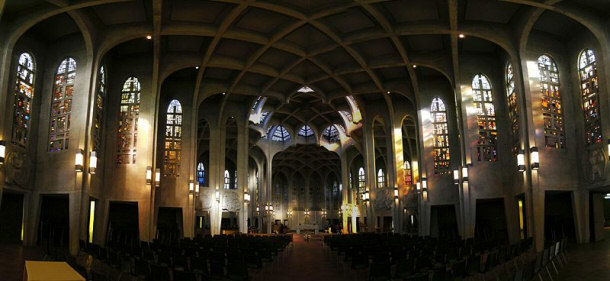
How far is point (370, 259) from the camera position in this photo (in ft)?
49.2

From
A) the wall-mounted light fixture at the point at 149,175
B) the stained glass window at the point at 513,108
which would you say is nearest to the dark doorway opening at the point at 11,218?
the wall-mounted light fixture at the point at 149,175

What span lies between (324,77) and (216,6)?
12257 millimetres

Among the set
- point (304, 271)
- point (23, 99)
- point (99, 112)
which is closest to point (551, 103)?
point (304, 271)

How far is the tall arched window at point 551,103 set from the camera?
22094 millimetres

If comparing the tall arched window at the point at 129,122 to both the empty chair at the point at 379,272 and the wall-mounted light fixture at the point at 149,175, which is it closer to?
the wall-mounted light fixture at the point at 149,175

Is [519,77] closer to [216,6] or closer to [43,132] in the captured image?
[216,6]

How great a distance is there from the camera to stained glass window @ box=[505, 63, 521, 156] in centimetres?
2431

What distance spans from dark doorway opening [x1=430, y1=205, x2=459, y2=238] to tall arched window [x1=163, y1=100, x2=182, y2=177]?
61.1 feet

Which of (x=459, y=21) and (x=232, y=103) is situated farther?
(x=232, y=103)

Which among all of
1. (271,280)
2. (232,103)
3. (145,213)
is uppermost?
(232,103)

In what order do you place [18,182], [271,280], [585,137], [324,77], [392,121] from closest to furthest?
[271,280] < [18,182] < [585,137] < [324,77] < [392,121]

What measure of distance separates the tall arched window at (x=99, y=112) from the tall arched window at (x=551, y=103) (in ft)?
76.5

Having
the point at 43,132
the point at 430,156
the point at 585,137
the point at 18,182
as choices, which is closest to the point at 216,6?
the point at 43,132

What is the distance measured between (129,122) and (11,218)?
307 inches
